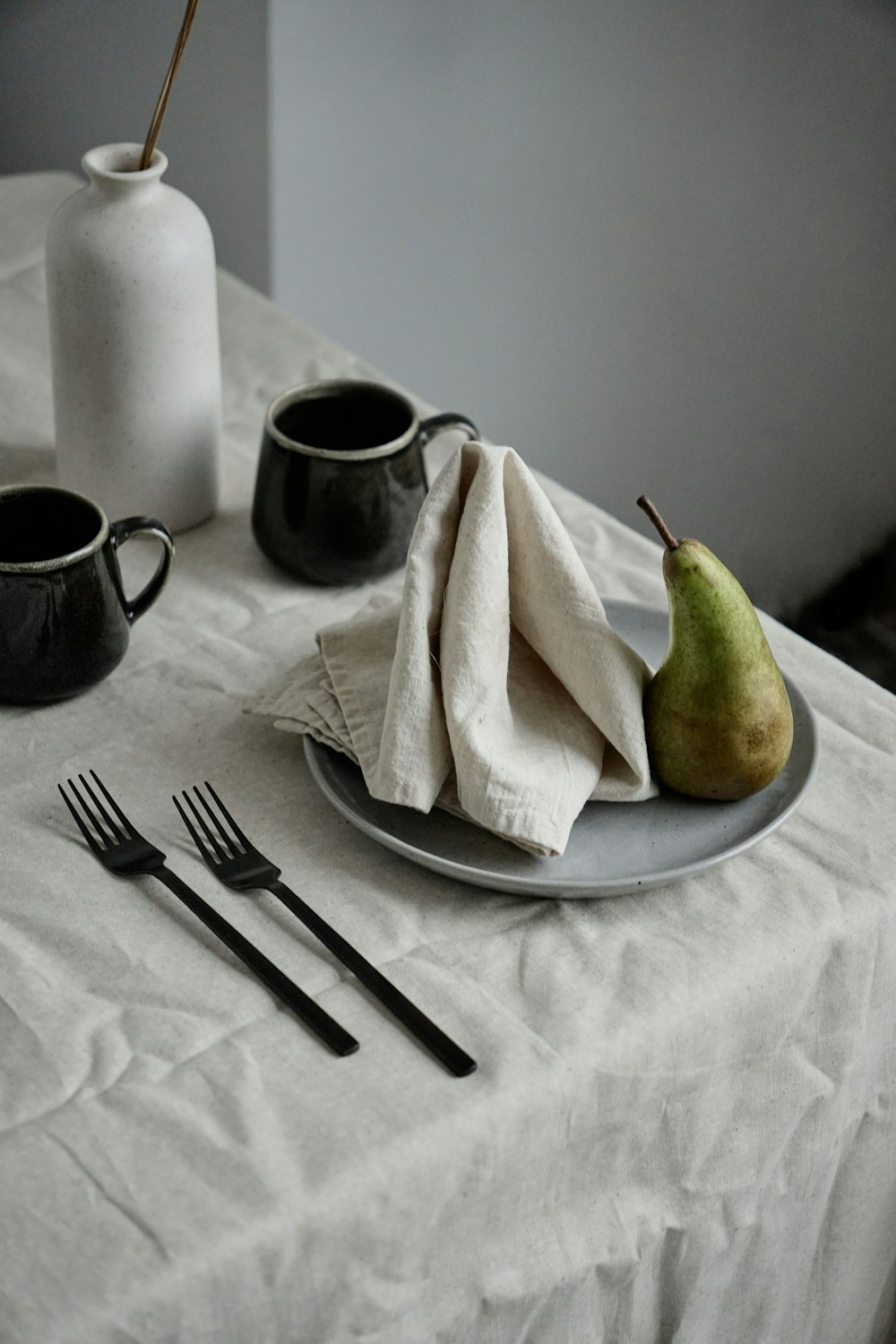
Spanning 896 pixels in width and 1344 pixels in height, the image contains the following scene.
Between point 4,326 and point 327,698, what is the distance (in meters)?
0.63

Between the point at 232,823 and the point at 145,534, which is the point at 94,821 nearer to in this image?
the point at 232,823

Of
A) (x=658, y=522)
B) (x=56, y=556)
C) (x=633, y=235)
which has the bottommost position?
(x=633, y=235)

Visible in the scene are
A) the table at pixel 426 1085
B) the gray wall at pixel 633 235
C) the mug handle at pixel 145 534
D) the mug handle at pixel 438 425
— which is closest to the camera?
the table at pixel 426 1085

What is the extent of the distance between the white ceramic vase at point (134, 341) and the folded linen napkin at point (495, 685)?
10.5 inches

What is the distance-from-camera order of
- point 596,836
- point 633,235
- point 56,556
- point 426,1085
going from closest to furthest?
point 426,1085 → point 596,836 → point 56,556 → point 633,235

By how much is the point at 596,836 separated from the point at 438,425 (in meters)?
0.34

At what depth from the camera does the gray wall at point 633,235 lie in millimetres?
1649

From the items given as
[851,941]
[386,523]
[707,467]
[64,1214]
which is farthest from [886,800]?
[707,467]

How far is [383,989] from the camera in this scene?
0.53 meters

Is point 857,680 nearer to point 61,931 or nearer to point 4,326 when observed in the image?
point 61,931

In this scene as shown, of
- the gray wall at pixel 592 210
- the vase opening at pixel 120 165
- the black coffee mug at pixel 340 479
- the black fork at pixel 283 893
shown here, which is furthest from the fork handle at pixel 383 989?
the gray wall at pixel 592 210

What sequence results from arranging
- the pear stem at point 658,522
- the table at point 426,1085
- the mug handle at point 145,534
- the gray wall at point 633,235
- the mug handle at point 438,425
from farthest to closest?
the gray wall at point 633,235
the mug handle at point 438,425
the mug handle at point 145,534
the pear stem at point 658,522
the table at point 426,1085

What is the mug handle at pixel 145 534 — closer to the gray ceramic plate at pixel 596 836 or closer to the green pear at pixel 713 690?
the gray ceramic plate at pixel 596 836

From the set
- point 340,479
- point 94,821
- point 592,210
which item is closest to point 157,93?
point 592,210
